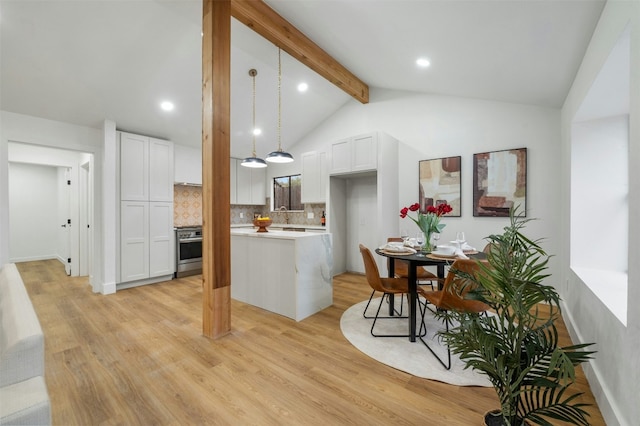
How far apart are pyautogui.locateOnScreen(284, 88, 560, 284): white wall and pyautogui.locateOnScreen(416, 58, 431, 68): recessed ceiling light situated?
3.50ft

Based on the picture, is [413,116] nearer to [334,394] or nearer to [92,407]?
[334,394]

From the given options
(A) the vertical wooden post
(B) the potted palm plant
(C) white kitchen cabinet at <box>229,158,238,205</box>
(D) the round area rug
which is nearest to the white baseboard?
(B) the potted palm plant

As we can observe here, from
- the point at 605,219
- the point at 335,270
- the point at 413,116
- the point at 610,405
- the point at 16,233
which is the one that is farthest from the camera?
the point at 16,233

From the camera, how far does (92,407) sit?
1.67 meters

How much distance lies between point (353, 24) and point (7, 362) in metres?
3.44

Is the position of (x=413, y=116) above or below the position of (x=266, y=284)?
above

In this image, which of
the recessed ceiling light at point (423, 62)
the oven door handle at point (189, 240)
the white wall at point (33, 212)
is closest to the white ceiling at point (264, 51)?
the recessed ceiling light at point (423, 62)

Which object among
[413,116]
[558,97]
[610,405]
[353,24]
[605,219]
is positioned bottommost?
[610,405]

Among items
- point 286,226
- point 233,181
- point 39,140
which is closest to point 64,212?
point 39,140

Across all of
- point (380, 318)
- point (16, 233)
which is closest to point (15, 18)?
point (380, 318)

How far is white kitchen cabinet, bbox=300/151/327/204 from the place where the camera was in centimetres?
516

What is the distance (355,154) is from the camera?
4512mm

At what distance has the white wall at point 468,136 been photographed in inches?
131

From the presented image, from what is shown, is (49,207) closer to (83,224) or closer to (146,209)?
(83,224)
